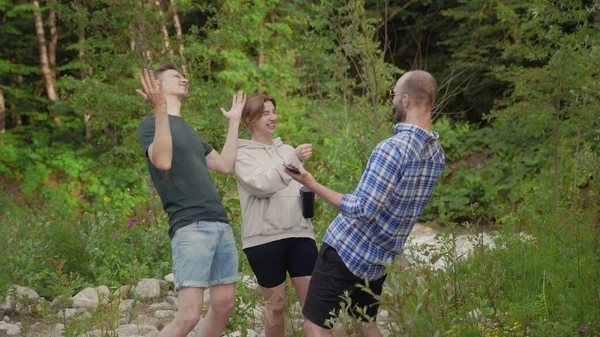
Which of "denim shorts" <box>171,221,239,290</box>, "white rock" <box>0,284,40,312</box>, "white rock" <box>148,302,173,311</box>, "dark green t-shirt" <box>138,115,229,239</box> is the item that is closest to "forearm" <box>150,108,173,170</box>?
"dark green t-shirt" <box>138,115,229,239</box>

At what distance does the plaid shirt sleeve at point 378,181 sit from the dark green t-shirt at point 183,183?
0.84 metres

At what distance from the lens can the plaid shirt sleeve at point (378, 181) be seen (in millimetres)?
3184

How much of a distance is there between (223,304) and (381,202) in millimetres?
1083

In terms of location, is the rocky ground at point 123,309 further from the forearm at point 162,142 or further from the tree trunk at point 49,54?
the tree trunk at point 49,54

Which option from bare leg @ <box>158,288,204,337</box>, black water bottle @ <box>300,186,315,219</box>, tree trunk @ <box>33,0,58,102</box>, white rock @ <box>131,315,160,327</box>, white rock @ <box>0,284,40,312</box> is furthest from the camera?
tree trunk @ <box>33,0,58,102</box>

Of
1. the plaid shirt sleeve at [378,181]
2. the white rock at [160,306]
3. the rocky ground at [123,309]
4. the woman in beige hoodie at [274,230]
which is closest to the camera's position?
the plaid shirt sleeve at [378,181]

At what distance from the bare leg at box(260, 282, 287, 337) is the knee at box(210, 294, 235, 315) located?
→ 1.04 ft

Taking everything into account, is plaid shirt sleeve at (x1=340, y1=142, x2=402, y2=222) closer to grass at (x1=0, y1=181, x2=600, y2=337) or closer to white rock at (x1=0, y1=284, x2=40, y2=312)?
grass at (x1=0, y1=181, x2=600, y2=337)

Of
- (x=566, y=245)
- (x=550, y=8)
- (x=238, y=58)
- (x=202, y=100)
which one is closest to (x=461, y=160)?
(x=238, y=58)

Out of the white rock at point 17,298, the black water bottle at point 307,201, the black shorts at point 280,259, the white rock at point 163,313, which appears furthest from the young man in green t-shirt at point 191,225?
the white rock at point 17,298

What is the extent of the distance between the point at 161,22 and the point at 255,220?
6269 millimetres

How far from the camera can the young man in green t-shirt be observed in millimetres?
3672

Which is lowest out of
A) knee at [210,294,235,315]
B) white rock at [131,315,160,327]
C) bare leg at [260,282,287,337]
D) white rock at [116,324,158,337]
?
white rock at [131,315,160,327]

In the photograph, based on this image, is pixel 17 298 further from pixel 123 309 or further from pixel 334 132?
pixel 334 132
